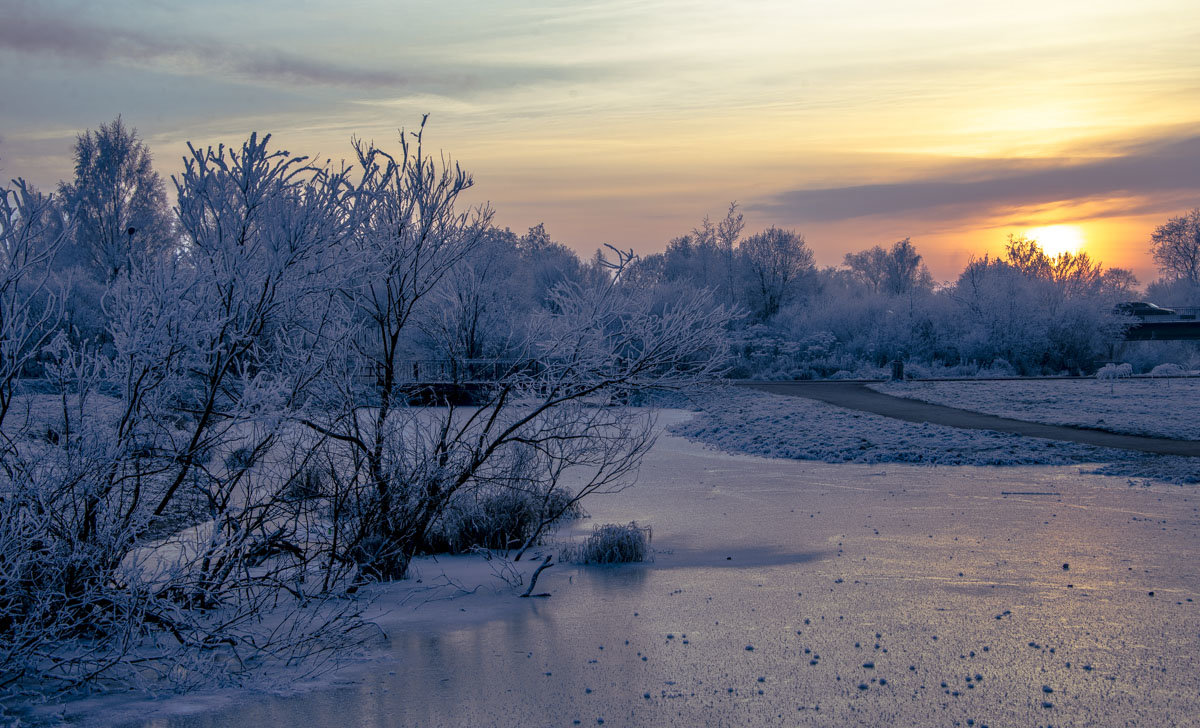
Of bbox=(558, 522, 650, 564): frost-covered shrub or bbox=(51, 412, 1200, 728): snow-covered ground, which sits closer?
bbox=(51, 412, 1200, 728): snow-covered ground

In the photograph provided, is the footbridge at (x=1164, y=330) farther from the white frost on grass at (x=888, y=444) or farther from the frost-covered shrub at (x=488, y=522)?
the frost-covered shrub at (x=488, y=522)

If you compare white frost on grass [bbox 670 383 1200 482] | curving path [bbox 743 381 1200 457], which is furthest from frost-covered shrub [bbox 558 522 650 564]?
curving path [bbox 743 381 1200 457]

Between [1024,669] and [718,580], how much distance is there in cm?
328

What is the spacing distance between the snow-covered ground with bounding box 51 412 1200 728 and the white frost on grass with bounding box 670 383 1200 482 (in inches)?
182

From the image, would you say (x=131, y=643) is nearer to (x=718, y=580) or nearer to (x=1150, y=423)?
(x=718, y=580)

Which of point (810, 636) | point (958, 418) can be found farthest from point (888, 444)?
point (810, 636)

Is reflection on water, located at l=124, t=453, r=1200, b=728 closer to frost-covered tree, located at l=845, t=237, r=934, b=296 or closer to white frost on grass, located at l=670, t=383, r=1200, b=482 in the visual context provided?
white frost on grass, located at l=670, t=383, r=1200, b=482

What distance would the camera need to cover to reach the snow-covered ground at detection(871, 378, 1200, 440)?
21.2 metres

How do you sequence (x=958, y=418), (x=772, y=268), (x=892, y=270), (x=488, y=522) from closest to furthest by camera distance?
(x=488, y=522)
(x=958, y=418)
(x=772, y=268)
(x=892, y=270)

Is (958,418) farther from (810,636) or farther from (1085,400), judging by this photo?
(810,636)

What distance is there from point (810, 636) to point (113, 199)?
156 ft

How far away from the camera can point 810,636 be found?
734 cm

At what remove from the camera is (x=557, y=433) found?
9977 mm

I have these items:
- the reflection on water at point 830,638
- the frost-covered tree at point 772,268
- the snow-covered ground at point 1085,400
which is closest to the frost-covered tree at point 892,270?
the frost-covered tree at point 772,268
